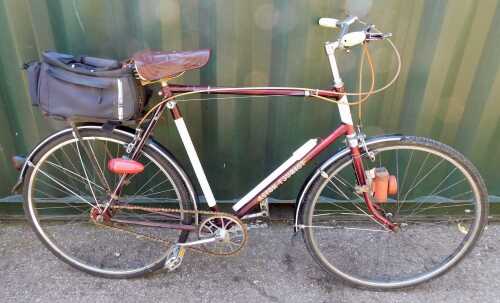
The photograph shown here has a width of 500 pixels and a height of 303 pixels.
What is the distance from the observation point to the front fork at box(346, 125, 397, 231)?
2348 millimetres

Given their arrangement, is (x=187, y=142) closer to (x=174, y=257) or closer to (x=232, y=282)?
(x=174, y=257)

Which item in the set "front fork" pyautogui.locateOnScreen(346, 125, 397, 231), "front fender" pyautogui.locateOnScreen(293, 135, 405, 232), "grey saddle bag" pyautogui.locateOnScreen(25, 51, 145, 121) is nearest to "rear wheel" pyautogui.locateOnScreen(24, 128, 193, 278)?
"grey saddle bag" pyautogui.locateOnScreen(25, 51, 145, 121)

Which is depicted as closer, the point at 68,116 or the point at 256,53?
the point at 68,116

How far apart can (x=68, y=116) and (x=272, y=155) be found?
4.47 ft

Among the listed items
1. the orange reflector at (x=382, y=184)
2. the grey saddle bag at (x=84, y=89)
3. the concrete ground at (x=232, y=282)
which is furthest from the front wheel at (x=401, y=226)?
the grey saddle bag at (x=84, y=89)

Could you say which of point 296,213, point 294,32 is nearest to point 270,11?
point 294,32

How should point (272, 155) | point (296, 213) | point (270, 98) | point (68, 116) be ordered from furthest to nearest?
point (272, 155) → point (270, 98) → point (296, 213) → point (68, 116)

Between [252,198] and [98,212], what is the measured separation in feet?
3.04

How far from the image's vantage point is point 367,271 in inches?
114

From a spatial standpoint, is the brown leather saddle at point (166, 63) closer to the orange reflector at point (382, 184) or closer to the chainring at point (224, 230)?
the chainring at point (224, 230)

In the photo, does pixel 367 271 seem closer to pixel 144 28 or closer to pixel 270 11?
pixel 270 11

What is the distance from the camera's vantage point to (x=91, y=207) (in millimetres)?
2906

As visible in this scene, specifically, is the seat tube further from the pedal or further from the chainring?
the pedal

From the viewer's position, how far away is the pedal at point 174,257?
8.62ft
